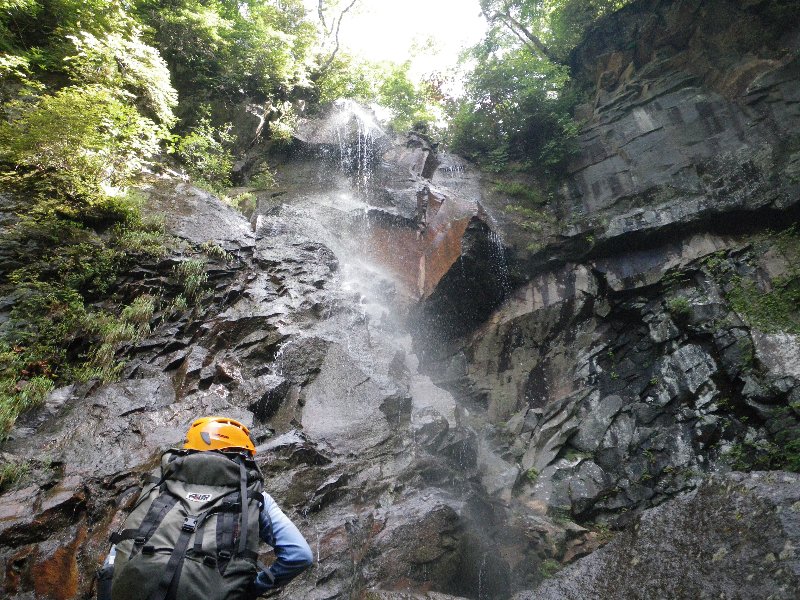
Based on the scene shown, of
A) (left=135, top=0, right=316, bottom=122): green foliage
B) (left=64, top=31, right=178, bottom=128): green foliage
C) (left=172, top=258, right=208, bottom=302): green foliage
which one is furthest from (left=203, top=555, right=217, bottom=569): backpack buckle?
(left=135, top=0, right=316, bottom=122): green foliage

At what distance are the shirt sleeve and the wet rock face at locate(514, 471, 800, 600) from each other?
316 centimetres

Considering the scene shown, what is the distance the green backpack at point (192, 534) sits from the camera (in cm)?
219

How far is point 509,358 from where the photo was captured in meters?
12.0

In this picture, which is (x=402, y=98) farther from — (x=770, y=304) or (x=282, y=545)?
(x=282, y=545)

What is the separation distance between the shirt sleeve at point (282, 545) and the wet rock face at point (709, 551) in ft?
10.4

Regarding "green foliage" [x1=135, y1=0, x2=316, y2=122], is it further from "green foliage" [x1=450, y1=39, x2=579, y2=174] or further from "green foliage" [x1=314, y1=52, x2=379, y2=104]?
"green foliage" [x1=450, y1=39, x2=579, y2=174]

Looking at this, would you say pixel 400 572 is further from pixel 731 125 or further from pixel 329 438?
pixel 731 125

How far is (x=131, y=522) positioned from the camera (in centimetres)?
236

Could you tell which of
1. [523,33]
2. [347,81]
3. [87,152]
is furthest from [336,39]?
[87,152]

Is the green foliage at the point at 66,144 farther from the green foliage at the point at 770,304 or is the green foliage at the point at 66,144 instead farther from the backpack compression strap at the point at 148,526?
the green foliage at the point at 770,304

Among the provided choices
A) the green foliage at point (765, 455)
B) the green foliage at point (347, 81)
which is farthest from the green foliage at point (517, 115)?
the green foliage at point (765, 455)

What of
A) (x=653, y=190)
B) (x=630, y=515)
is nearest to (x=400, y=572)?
(x=630, y=515)

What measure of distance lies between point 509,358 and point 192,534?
10546mm

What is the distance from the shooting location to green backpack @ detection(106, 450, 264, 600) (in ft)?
7.17
